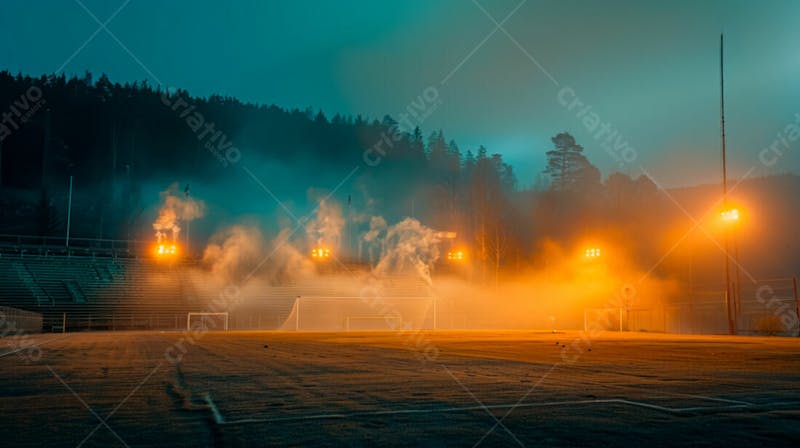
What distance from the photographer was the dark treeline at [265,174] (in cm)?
8750

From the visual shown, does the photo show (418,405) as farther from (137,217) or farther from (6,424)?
(137,217)

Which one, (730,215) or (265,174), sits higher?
(265,174)

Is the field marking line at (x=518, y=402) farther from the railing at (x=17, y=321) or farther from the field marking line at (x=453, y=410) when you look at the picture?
the railing at (x=17, y=321)

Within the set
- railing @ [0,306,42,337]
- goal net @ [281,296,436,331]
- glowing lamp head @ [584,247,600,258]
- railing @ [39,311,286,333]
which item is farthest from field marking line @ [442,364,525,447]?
glowing lamp head @ [584,247,600,258]

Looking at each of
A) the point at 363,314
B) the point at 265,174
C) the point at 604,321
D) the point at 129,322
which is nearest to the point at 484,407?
the point at 604,321

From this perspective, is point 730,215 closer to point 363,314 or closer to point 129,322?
point 363,314

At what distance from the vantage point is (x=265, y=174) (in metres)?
102

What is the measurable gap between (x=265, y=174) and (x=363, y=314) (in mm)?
50249

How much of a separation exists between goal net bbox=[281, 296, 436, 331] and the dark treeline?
848 inches

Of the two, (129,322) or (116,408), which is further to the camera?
(129,322)

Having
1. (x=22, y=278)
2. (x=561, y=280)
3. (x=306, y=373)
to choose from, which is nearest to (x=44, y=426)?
(x=306, y=373)

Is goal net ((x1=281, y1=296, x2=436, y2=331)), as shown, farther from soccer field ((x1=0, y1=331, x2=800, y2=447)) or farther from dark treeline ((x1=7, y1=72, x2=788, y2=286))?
soccer field ((x1=0, y1=331, x2=800, y2=447))

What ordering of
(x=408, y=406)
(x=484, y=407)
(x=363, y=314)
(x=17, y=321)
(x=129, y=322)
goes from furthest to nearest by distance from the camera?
(x=363, y=314)
(x=129, y=322)
(x=17, y=321)
(x=408, y=406)
(x=484, y=407)

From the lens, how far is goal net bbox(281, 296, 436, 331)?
54.6 metres
